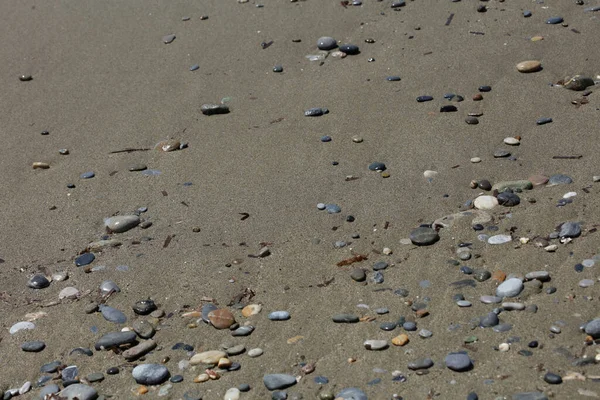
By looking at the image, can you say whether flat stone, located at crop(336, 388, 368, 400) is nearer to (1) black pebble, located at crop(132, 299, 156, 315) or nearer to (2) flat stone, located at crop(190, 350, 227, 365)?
(2) flat stone, located at crop(190, 350, 227, 365)

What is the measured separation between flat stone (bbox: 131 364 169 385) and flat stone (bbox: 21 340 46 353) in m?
0.49

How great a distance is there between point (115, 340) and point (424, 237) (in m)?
1.53

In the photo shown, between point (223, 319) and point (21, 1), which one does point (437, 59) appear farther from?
point (21, 1)

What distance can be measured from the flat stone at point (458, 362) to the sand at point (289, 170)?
52 millimetres

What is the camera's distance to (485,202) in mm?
3908

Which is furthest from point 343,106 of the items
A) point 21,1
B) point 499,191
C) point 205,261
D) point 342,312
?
point 21,1

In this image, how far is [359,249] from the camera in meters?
3.76

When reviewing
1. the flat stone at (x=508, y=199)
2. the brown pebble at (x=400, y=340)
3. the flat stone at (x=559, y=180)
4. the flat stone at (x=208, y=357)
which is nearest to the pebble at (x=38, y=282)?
the flat stone at (x=208, y=357)

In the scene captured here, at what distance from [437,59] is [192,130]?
1.74m

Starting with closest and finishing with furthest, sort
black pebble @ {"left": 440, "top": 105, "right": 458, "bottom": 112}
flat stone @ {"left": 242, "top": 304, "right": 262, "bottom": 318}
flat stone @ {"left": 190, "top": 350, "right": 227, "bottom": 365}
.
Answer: flat stone @ {"left": 190, "top": 350, "right": 227, "bottom": 365} → flat stone @ {"left": 242, "top": 304, "right": 262, "bottom": 318} → black pebble @ {"left": 440, "top": 105, "right": 458, "bottom": 112}

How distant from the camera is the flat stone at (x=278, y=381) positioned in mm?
2924

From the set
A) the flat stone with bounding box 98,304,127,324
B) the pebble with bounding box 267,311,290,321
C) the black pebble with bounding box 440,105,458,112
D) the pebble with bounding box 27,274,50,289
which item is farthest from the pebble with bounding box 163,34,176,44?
the pebble with bounding box 267,311,290,321

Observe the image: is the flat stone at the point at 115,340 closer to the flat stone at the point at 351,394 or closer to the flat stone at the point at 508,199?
the flat stone at the point at 351,394

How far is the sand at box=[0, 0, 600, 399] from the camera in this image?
316 centimetres
